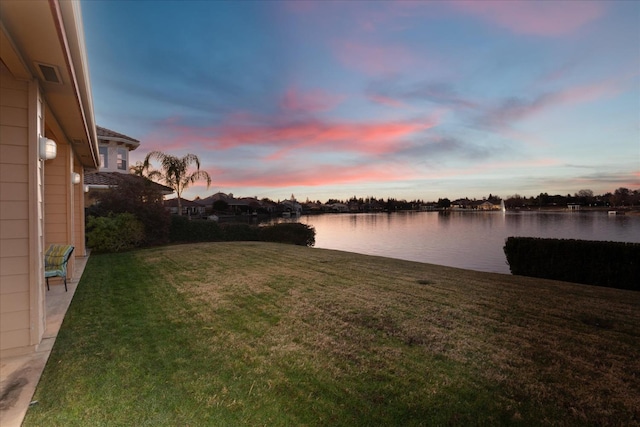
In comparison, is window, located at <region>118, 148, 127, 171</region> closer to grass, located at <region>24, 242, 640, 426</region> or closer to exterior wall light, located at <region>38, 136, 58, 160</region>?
grass, located at <region>24, 242, 640, 426</region>

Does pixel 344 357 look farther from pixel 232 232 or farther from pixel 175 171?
pixel 175 171

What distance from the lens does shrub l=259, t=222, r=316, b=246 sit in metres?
19.1

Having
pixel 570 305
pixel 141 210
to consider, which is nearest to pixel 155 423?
pixel 570 305

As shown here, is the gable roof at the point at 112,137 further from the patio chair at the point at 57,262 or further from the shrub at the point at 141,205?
the patio chair at the point at 57,262

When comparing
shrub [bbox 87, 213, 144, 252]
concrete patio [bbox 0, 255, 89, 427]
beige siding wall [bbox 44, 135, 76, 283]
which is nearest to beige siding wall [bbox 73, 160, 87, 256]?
shrub [bbox 87, 213, 144, 252]

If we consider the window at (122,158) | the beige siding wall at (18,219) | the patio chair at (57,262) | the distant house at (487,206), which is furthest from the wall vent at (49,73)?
the distant house at (487,206)

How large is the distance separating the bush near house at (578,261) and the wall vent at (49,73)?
1098 cm

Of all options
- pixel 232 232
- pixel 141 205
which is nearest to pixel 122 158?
pixel 141 205

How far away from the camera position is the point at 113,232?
1310cm

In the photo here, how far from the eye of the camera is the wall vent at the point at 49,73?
345 centimetres

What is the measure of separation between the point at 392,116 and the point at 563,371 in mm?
17175

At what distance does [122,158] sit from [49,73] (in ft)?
64.2

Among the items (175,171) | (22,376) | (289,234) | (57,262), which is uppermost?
(175,171)

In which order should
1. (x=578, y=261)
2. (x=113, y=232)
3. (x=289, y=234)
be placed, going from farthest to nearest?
1. (x=289, y=234)
2. (x=113, y=232)
3. (x=578, y=261)
